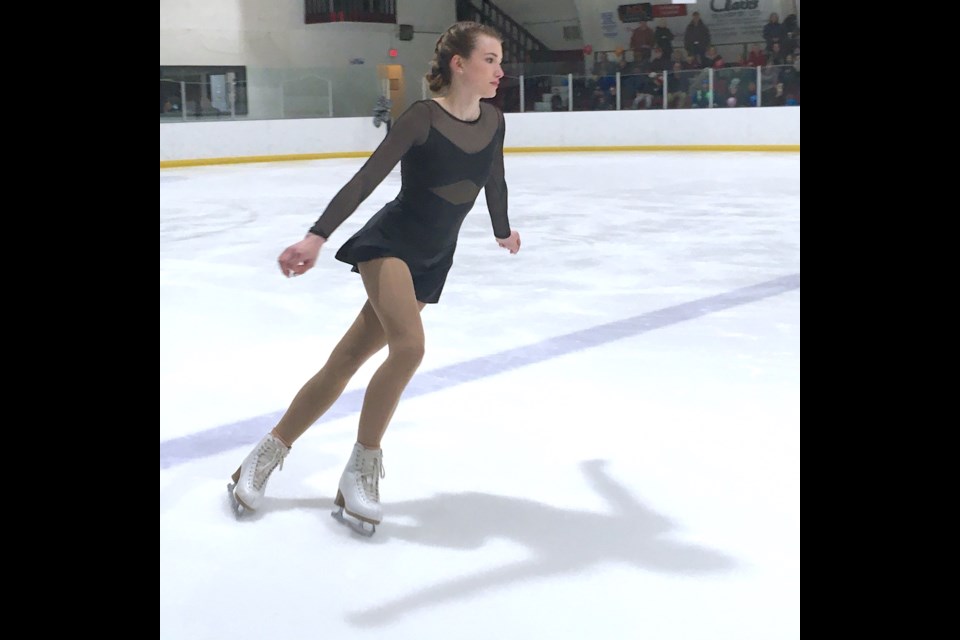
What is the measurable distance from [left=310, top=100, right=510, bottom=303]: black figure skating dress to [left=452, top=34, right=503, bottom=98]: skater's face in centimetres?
7

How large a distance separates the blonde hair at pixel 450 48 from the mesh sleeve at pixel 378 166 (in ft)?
0.28

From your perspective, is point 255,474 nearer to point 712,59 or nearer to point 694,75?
point 694,75

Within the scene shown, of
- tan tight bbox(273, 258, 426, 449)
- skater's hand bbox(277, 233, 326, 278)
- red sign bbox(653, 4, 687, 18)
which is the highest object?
red sign bbox(653, 4, 687, 18)

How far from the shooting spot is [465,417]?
10.3 ft

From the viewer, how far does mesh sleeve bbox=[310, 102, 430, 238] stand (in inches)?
84.0

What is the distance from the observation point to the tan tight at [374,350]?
2254mm

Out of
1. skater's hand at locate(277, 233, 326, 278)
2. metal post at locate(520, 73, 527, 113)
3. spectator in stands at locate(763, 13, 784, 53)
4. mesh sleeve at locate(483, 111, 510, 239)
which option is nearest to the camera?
skater's hand at locate(277, 233, 326, 278)

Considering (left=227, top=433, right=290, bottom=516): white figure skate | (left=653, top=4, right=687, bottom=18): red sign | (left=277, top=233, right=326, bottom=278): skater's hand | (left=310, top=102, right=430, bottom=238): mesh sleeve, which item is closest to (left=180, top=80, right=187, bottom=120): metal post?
(left=653, top=4, right=687, bottom=18): red sign

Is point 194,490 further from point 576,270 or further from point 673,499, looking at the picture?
point 576,270

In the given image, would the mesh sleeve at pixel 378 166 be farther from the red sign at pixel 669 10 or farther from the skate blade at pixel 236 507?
the red sign at pixel 669 10

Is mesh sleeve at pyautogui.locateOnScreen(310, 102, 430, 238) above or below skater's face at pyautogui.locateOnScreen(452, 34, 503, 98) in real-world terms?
below

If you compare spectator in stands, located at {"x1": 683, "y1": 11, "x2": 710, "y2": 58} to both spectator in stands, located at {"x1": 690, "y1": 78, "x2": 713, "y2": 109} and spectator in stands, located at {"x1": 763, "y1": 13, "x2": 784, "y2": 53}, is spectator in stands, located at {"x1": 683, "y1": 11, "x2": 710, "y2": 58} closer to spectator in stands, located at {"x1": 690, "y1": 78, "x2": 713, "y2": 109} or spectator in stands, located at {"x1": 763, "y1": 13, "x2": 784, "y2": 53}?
spectator in stands, located at {"x1": 763, "y1": 13, "x2": 784, "y2": 53}
